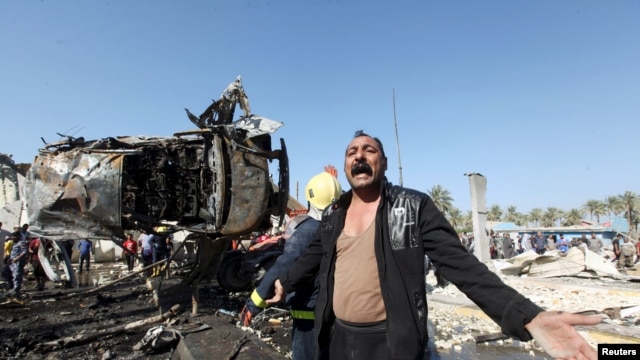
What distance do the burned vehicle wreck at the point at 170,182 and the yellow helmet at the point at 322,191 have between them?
3.34m

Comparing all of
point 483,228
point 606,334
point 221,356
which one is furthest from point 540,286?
point 221,356

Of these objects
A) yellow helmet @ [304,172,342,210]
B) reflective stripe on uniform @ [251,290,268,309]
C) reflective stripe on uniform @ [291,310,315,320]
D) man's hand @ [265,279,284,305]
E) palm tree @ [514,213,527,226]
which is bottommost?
palm tree @ [514,213,527,226]

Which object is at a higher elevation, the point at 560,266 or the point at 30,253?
the point at 30,253

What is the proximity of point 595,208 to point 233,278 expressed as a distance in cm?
7350

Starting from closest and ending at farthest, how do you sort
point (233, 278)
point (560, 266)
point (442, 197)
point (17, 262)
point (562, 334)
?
1. point (562, 334)
2. point (17, 262)
3. point (233, 278)
4. point (560, 266)
5. point (442, 197)

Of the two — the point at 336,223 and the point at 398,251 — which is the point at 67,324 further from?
the point at 398,251

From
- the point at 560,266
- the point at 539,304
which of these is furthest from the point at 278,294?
the point at 560,266

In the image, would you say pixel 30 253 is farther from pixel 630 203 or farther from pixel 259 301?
pixel 630 203

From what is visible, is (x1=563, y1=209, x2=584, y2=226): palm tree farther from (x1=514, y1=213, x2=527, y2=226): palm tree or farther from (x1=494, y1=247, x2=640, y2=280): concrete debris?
(x1=494, y1=247, x2=640, y2=280): concrete debris

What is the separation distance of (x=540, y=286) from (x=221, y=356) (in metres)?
7.82

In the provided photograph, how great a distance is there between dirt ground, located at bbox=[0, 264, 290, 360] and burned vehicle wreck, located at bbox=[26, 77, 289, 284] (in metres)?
1.46

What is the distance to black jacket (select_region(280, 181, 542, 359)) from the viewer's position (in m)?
1.46

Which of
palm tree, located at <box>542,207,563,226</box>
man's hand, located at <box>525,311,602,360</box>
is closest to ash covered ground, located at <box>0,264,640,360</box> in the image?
man's hand, located at <box>525,311,602,360</box>

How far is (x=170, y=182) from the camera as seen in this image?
21.0ft
